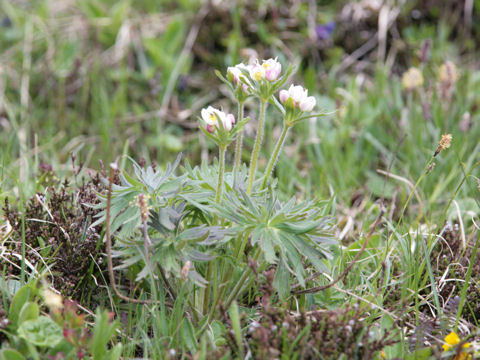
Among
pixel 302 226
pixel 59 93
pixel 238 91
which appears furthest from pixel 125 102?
pixel 302 226

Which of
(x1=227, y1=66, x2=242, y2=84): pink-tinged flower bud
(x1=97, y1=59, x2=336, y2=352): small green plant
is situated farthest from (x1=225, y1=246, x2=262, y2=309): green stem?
(x1=227, y1=66, x2=242, y2=84): pink-tinged flower bud

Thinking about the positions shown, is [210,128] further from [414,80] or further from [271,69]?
[414,80]

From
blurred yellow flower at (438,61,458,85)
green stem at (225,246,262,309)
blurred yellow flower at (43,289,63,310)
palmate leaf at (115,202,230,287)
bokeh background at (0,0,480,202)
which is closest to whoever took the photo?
blurred yellow flower at (43,289,63,310)

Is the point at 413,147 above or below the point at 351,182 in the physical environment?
above

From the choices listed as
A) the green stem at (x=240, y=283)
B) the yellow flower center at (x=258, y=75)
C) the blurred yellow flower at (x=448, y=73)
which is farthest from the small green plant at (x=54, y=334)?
the blurred yellow flower at (x=448, y=73)

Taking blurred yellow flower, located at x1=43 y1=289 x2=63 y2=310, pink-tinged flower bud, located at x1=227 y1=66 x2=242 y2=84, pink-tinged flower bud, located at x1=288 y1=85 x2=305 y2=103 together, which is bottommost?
blurred yellow flower, located at x1=43 y1=289 x2=63 y2=310

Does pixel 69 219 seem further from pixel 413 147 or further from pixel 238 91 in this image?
pixel 413 147

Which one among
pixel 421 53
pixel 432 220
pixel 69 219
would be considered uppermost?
pixel 421 53

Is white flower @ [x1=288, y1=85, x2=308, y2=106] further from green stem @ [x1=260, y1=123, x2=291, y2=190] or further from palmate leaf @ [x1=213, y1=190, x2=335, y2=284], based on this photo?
palmate leaf @ [x1=213, y1=190, x2=335, y2=284]
